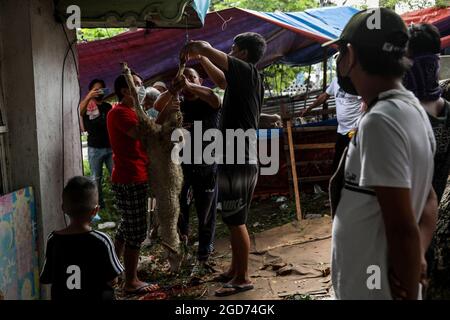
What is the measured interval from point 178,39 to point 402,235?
5514mm

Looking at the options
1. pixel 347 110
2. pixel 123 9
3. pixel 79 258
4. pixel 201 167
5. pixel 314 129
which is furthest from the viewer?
pixel 314 129

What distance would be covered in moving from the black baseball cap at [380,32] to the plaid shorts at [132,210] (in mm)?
2416

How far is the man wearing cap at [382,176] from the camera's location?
1.44 meters

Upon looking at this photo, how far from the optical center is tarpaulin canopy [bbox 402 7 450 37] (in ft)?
25.3

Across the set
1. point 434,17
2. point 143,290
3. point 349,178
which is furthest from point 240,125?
point 434,17

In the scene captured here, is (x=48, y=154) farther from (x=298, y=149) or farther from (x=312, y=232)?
(x=298, y=149)

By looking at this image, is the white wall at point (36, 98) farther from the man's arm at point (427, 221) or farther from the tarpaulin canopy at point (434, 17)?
the tarpaulin canopy at point (434, 17)

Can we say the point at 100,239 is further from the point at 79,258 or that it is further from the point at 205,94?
the point at 205,94

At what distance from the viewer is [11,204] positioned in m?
2.71

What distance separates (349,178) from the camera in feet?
5.42

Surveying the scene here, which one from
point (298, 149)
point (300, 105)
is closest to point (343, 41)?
point (298, 149)

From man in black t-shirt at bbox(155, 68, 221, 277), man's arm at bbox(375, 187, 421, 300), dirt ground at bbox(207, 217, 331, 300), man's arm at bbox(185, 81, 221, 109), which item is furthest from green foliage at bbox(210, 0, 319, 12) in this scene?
man's arm at bbox(375, 187, 421, 300)
